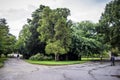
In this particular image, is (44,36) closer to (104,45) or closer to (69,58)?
(69,58)

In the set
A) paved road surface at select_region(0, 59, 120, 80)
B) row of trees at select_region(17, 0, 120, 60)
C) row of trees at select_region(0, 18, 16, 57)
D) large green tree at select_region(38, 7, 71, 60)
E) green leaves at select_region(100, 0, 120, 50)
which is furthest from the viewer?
row of trees at select_region(17, 0, 120, 60)

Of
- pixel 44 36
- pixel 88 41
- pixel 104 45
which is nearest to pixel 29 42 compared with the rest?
pixel 44 36

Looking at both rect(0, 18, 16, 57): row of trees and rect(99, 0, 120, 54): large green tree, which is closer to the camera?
rect(0, 18, 16, 57): row of trees

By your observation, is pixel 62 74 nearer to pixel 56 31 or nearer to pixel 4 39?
pixel 56 31

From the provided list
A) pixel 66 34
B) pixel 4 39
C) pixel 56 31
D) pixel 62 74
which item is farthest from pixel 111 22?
pixel 62 74

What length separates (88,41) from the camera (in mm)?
53062

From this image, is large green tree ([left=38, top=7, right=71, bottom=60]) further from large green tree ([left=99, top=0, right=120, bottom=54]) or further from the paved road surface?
the paved road surface

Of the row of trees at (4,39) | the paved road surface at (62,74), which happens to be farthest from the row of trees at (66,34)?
the paved road surface at (62,74)

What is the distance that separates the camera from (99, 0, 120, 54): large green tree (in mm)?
45559

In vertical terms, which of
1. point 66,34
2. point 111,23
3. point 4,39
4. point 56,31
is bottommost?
point 4,39

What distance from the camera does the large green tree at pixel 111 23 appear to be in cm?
4556

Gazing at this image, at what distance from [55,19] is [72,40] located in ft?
22.1

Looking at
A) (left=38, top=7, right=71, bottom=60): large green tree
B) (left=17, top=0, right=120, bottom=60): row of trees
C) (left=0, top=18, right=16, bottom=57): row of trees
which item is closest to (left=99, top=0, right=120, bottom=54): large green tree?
(left=17, top=0, right=120, bottom=60): row of trees

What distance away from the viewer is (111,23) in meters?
50.2
